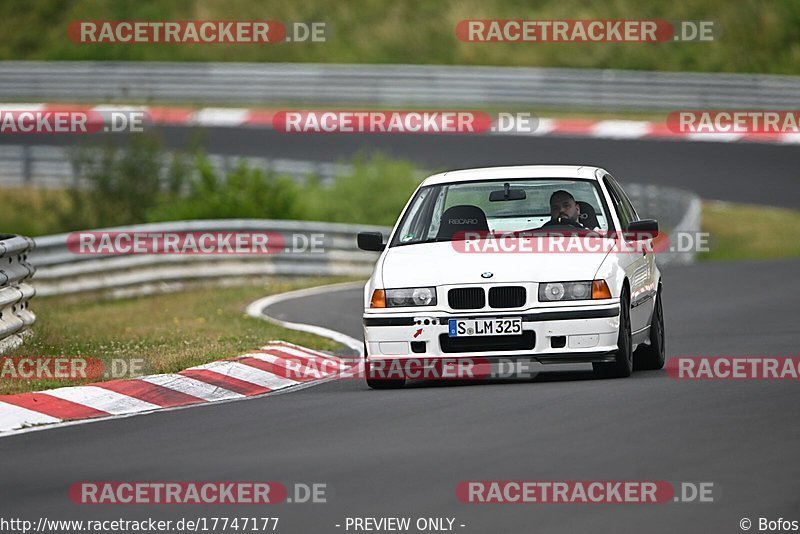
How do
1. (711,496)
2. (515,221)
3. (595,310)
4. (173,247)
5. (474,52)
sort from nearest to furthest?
(711,496)
(595,310)
(515,221)
(173,247)
(474,52)

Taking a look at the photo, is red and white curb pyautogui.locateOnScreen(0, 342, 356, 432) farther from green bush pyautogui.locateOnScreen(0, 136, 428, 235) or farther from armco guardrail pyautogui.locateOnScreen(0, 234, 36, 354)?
green bush pyautogui.locateOnScreen(0, 136, 428, 235)

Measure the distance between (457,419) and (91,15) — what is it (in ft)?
139

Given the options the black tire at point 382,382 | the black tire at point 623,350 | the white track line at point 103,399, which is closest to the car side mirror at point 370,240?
the black tire at point 382,382

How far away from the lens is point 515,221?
13477 millimetres

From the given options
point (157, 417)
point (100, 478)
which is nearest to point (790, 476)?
point (100, 478)

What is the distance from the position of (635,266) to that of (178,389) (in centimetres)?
331

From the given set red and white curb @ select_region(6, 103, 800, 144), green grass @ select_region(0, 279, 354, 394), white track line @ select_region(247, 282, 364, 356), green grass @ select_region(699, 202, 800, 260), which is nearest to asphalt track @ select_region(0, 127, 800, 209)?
red and white curb @ select_region(6, 103, 800, 144)

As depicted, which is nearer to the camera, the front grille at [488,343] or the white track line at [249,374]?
the front grille at [488,343]

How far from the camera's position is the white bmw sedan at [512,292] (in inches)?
451

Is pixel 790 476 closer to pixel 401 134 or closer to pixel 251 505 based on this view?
pixel 251 505

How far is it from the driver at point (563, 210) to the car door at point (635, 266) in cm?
33

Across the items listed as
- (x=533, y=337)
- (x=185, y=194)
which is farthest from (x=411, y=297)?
(x=185, y=194)

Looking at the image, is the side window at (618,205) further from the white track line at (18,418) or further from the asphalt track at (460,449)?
the white track line at (18,418)

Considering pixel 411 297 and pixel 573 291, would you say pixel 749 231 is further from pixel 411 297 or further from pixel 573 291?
pixel 411 297
